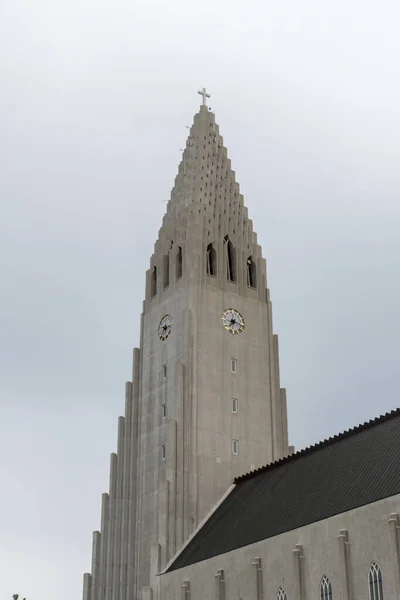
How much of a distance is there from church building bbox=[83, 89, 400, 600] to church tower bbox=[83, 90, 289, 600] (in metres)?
0.10

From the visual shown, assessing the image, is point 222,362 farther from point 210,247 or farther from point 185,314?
point 210,247

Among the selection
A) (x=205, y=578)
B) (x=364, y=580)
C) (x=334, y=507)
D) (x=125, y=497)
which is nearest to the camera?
(x=364, y=580)

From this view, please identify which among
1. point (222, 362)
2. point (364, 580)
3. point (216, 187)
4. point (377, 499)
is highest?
point (216, 187)

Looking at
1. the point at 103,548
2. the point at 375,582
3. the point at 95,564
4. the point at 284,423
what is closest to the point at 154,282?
the point at 284,423

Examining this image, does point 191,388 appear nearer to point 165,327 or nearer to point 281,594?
point 165,327

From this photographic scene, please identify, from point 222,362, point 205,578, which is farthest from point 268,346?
point 205,578

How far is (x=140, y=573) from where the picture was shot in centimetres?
6475

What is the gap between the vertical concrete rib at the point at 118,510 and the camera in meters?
67.2

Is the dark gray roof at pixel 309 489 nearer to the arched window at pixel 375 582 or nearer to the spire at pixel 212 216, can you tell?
the arched window at pixel 375 582

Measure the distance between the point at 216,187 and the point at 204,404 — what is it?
1910 centimetres

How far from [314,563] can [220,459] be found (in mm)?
20309

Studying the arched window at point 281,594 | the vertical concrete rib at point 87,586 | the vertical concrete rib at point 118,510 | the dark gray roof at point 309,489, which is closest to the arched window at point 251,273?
the vertical concrete rib at point 118,510

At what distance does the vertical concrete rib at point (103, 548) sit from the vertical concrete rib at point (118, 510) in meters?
1.21

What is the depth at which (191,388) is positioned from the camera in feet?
222
